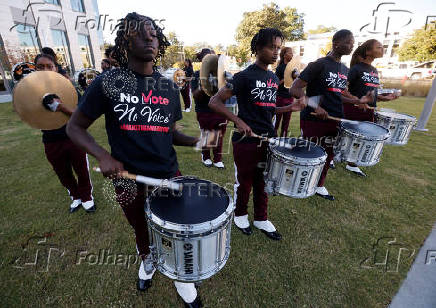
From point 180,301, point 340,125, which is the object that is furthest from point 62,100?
point 340,125

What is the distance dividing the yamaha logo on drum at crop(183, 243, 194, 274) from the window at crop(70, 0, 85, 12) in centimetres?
2418

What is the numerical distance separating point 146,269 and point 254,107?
2115mm

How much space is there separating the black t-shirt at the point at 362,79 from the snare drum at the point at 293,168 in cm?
212

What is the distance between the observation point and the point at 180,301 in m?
2.16

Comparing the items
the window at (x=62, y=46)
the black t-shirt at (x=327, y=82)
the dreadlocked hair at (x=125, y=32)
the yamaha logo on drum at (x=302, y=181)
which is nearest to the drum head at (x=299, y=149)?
the yamaha logo on drum at (x=302, y=181)

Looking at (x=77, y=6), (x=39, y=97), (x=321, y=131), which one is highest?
(x=77, y=6)

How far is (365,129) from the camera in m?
3.40

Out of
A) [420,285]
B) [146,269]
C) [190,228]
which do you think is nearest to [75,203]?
[146,269]

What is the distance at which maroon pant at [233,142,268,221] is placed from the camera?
2670mm

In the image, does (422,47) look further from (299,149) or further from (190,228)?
(190,228)

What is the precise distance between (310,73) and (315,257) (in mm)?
2541

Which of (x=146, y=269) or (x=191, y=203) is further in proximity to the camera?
(x=146, y=269)

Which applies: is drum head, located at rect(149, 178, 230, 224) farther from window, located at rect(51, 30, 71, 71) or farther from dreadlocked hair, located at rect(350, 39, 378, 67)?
window, located at rect(51, 30, 71, 71)

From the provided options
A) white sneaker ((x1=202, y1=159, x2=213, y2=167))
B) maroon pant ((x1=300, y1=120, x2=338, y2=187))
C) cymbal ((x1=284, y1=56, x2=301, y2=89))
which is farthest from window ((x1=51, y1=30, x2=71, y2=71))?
maroon pant ((x1=300, y1=120, x2=338, y2=187))
